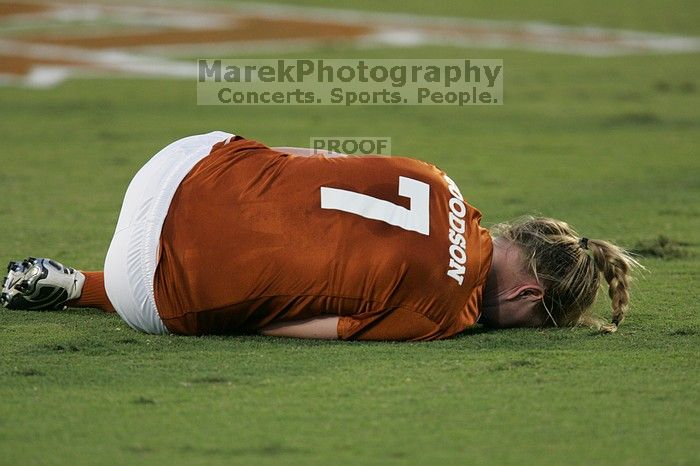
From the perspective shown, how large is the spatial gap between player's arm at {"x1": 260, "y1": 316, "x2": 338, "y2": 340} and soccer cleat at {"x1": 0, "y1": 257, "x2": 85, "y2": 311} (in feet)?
2.91

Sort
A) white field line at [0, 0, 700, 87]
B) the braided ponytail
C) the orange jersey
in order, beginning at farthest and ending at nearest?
white field line at [0, 0, 700, 87] < the braided ponytail < the orange jersey

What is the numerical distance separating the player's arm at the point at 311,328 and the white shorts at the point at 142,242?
1.36 feet

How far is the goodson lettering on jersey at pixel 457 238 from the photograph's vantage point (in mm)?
4113

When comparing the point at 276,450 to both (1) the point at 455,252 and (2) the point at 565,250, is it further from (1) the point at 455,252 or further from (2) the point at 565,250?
(2) the point at 565,250

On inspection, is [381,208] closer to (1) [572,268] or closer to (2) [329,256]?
(2) [329,256]

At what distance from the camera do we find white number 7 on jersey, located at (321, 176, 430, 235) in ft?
13.6

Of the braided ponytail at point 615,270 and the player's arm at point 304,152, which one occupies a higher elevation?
the player's arm at point 304,152
